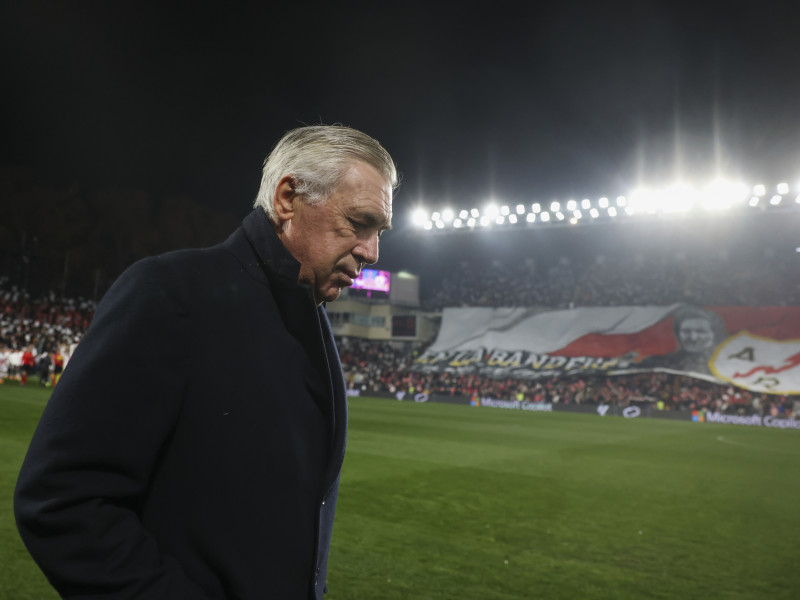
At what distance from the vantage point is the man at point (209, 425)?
117 centimetres

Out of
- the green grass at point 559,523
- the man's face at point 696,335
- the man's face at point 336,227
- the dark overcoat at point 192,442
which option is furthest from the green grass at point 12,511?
the man's face at point 696,335

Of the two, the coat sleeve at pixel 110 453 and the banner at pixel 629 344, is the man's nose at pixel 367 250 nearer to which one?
the coat sleeve at pixel 110 453

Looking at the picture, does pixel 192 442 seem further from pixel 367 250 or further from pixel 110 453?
pixel 367 250

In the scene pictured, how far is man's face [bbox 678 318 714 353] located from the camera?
34.8m

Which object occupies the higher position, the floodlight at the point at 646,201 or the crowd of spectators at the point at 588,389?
the floodlight at the point at 646,201

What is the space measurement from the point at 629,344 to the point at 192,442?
127 ft

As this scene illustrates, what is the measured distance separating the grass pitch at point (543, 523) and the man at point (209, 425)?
12.1 ft

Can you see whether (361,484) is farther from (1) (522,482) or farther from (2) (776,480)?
(2) (776,480)

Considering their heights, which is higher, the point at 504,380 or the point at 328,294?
the point at 328,294

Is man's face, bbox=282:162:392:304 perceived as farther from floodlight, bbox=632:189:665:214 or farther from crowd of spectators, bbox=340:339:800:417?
floodlight, bbox=632:189:665:214

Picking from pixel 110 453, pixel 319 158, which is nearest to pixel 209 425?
pixel 110 453

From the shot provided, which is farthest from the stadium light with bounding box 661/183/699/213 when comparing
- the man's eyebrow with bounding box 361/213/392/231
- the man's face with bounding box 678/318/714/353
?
the man's eyebrow with bounding box 361/213/392/231

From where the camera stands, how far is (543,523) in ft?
23.8

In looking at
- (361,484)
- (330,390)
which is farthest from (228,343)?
(361,484)
